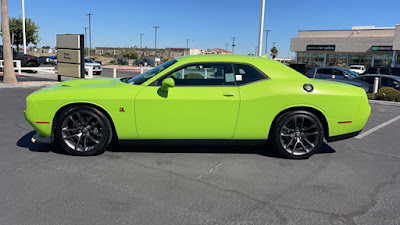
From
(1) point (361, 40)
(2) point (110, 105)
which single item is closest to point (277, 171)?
(2) point (110, 105)

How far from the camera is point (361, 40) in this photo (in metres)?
49.8

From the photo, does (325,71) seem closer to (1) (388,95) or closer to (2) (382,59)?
(1) (388,95)

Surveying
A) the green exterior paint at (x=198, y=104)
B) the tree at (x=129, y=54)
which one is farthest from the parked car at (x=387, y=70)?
the tree at (x=129, y=54)

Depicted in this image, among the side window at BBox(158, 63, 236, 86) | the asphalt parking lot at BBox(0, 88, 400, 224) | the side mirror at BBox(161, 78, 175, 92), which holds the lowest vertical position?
the asphalt parking lot at BBox(0, 88, 400, 224)

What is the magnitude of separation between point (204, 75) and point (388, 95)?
10.6 meters

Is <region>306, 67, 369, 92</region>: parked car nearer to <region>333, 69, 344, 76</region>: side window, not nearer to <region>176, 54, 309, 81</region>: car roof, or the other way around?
<region>333, 69, 344, 76</region>: side window

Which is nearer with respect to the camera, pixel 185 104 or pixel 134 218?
pixel 134 218

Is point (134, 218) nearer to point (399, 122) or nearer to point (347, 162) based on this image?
point (347, 162)

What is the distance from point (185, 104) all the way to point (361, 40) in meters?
52.8

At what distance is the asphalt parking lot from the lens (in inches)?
121

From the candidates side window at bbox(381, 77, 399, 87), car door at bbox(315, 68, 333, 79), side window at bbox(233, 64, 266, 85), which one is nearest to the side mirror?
side window at bbox(233, 64, 266, 85)

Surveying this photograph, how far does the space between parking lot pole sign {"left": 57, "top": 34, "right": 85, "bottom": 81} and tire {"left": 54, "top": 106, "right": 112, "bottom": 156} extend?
36.4ft

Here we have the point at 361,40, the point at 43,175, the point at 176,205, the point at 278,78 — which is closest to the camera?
the point at 176,205

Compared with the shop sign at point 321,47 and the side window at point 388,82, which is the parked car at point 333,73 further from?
the shop sign at point 321,47
